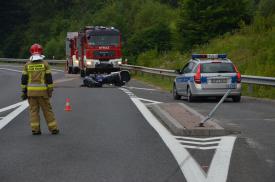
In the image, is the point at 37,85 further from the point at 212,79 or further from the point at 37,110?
the point at 212,79

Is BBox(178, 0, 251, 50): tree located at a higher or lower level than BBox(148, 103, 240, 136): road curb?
higher

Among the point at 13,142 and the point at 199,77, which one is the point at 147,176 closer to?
the point at 13,142

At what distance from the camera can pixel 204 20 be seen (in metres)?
50.7

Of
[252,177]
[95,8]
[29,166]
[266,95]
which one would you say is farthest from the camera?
[95,8]

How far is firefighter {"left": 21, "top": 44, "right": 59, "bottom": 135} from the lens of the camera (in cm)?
1303

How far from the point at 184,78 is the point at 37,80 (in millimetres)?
11248

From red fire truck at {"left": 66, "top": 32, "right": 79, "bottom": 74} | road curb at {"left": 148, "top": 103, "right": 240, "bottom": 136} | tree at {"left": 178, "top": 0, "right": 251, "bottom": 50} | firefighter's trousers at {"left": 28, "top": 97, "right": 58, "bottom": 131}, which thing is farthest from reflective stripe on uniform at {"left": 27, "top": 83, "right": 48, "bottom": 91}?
tree at {"left": 178, "top": 0, "right": 251, "bottom": 50}

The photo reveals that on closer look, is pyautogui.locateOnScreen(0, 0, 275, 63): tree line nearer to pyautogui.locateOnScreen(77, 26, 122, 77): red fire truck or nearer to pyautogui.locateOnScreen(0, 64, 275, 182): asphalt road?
pyautogui.locateOnScreen(77, 26, 122, 77): red fire truck

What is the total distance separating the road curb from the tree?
3173 cm

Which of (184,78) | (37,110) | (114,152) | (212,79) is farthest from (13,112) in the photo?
(114,152)

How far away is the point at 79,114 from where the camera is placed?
17984 mm

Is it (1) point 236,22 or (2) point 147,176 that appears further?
(1) point 236,22

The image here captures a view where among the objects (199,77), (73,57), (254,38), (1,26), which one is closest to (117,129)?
(199,77)

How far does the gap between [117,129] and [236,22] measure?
3832 cm
